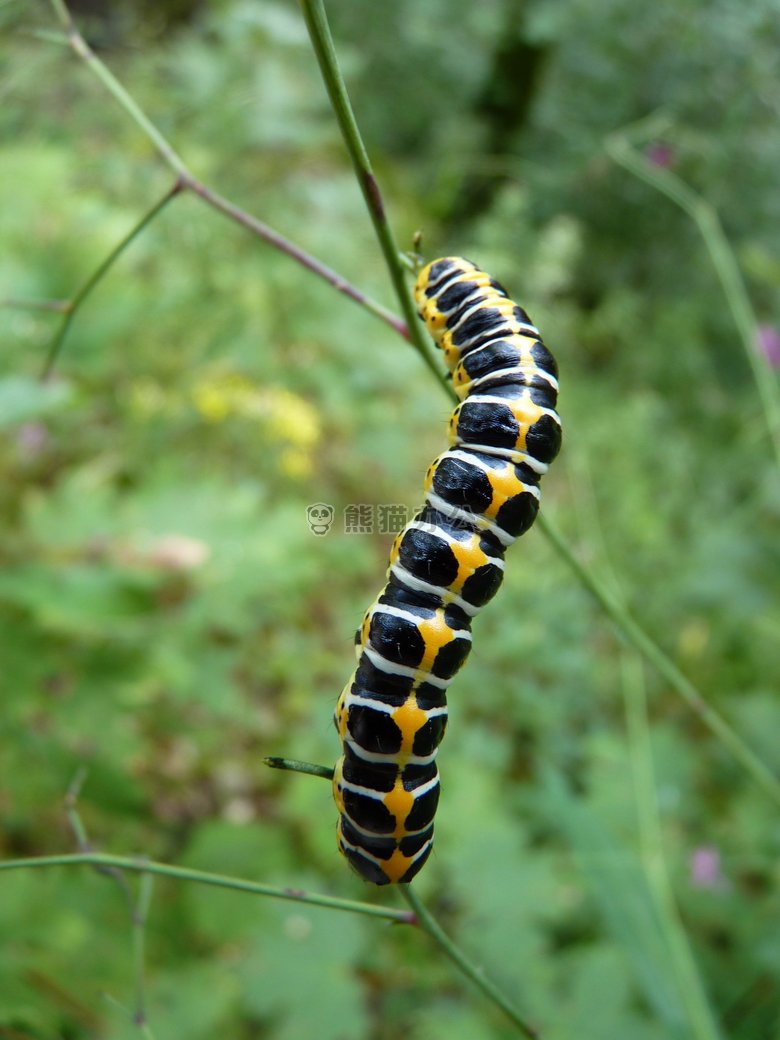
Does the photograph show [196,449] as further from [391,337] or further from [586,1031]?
[586,1031]

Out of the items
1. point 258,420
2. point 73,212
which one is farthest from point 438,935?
point 73,212

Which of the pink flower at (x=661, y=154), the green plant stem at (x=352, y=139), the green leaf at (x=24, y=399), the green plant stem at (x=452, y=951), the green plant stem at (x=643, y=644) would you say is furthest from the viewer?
the pink flower at (x=661, y=154)

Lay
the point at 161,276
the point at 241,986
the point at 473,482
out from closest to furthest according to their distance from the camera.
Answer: the point at 473,482
the point at 241,986
the point at 161,276

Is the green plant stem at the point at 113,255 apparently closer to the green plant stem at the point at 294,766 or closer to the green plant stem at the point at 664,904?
the green plant stem at the point at 294,766

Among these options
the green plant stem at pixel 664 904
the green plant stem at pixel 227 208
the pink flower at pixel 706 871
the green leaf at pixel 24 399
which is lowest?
the pink flower at pixel 706 871

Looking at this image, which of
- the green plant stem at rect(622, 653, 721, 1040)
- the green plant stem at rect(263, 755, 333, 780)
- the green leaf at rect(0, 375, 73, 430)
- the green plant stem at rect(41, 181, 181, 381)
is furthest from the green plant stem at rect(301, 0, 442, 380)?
the green plant stem at rect(622, 653, 721, 1040)

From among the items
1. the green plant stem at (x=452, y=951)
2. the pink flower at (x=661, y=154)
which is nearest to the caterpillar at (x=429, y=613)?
the green plant stem at (x=452, y=951)

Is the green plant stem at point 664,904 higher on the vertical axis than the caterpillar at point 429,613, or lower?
lower

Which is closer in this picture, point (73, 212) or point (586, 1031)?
point (586, 1031)
